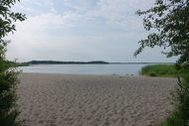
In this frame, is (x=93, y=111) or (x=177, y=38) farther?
(x=93, y=111)

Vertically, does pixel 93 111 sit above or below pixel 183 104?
below

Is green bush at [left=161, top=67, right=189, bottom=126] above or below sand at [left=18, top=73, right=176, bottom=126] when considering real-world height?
above

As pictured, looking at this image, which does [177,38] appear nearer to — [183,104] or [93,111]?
[183,104]

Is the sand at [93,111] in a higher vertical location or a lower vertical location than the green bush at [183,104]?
lower

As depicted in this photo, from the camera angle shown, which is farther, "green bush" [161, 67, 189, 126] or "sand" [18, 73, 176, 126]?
"sand" [18, 73, 176, 126]

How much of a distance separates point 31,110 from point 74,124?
3.11 metres

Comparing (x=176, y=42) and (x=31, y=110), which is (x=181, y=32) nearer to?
(x=176, y=42)

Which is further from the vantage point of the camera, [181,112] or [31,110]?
[31,110]

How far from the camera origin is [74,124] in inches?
502

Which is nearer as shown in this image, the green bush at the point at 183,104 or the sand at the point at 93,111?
the green bush at the point at 183,104

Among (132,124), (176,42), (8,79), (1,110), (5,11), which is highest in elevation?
(5,11)

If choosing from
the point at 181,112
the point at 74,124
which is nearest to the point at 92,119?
the point at 74,124

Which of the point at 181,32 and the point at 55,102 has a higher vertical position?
the point at 181,32

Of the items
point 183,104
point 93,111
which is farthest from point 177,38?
point 93,111
